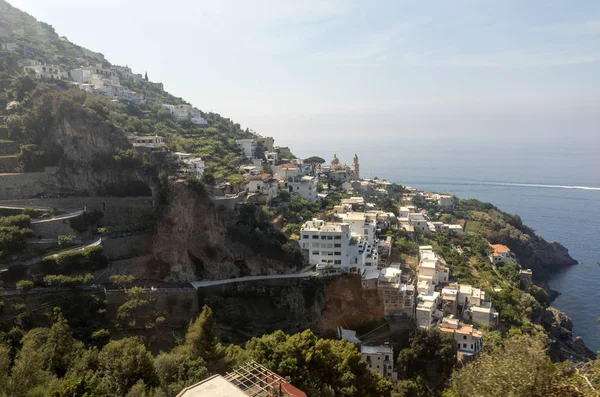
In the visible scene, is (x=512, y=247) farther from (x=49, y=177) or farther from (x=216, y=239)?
(x=49, y=177)

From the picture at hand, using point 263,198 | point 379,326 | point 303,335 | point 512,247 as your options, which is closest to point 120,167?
point 263,198

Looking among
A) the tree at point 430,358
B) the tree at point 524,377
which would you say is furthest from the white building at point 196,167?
the tree at point 524,377

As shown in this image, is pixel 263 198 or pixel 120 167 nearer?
pixel 120 167

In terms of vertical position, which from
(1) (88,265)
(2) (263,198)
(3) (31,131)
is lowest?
(1) (88,265)

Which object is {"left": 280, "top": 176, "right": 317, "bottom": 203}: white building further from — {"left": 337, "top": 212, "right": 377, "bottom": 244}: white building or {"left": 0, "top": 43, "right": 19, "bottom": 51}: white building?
{"left": 0, "top": 43, "right": 19, "bottom": 51}: white building

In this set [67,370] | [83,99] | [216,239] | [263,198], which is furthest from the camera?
[263,198]

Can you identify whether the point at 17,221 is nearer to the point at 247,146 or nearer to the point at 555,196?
the point at 247,146

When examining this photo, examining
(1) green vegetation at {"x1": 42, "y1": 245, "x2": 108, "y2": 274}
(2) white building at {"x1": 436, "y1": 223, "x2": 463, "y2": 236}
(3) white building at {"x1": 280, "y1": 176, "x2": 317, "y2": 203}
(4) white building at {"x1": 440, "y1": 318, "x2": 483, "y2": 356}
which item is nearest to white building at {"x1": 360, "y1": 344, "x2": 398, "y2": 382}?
(4) white building at {"x1": 440, "y1": 318, "x2": 483, "y2": 356}
